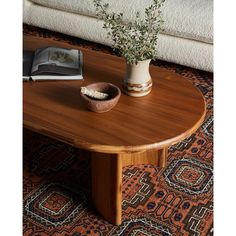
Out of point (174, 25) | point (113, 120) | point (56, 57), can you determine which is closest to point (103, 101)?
point (113, 120)

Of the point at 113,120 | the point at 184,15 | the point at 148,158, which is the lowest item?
the point at 148,158

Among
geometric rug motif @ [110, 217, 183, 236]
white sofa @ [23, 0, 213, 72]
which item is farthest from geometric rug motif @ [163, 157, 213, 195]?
white sofa @ [23, 0, 213, 72]

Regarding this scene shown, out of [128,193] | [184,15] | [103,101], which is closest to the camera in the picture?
[103,101]

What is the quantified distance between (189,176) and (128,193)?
0.80ft

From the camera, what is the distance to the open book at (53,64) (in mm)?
1377

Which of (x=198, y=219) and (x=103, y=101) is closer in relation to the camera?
(x=103, y=101)

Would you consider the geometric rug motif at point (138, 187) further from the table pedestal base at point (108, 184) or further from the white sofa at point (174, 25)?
the white sofa at point (174, 25)

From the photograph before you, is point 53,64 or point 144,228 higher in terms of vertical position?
point 53,64

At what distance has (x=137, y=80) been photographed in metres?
1.25

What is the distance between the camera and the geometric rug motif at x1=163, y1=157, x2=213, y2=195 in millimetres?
1454

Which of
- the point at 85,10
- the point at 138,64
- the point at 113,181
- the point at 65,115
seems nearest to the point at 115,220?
the point at 113,181

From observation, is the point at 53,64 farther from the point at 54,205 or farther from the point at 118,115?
the point at 54,205

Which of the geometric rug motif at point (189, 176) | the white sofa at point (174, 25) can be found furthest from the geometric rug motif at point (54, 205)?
the white sofa at point (174, 25)
